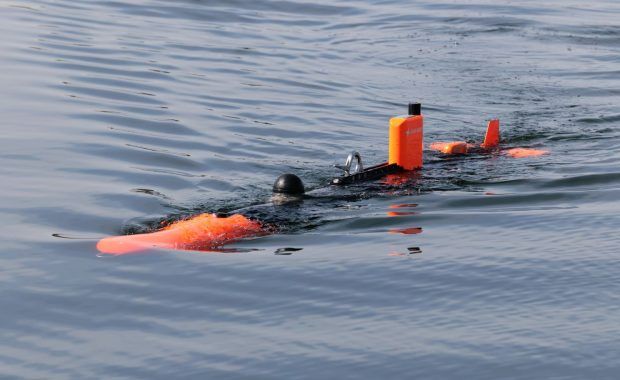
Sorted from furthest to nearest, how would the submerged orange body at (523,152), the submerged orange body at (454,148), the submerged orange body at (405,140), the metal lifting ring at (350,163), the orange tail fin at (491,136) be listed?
the orange tail fin at (491,136) < the submerged orange body at (523,152) < the submerged orange body at (454,148) < the submerged orange body at (405,140) < the metal lifting ring at (350,163)

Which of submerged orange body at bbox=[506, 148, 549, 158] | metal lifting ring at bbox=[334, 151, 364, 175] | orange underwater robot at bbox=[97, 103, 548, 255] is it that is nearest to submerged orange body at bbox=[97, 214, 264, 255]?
orange underwater robot at bbox=[97, 103, 548, 255]

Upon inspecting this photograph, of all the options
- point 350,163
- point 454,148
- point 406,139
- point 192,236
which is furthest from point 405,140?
point 192,236

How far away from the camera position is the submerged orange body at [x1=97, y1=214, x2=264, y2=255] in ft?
29.1

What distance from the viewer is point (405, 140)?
1120cm

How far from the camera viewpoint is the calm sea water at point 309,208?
7.06 m

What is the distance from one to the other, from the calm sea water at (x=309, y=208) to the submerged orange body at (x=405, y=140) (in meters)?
0.28

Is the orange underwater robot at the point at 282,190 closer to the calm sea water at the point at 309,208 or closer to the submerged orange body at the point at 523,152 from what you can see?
the submerged orange body at the point at 523,152

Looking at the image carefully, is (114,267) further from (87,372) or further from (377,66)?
(377,66)

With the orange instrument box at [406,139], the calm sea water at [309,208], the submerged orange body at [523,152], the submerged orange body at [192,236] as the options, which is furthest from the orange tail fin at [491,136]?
the submerged orange body at [192,236]

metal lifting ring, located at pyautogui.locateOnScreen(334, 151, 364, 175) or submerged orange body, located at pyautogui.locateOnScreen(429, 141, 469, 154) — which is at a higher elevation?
submerged orange body, located at pyautogui.locateOnScreen(429, 141, 469, 154)

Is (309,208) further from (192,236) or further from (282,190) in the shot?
(192,236)

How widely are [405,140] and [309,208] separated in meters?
1.64

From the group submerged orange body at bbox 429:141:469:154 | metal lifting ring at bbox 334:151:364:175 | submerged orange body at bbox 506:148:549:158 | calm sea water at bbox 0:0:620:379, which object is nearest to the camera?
calm sea water at bbox 0:0:620:379

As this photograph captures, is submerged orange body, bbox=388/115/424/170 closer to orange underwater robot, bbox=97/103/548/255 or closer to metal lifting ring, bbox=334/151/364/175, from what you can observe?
orange underwater robot, bbox=97/103/548/255
